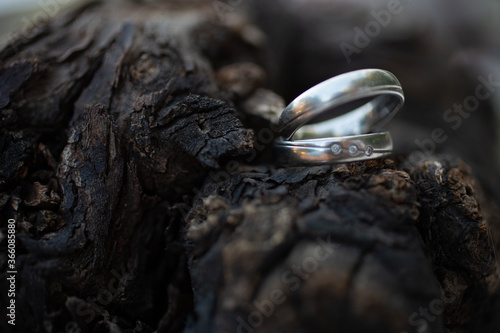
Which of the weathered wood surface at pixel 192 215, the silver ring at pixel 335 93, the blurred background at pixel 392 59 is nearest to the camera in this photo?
the weathered wood surface at pixel 192 215

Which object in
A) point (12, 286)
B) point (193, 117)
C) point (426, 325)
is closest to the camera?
point (426, 325)

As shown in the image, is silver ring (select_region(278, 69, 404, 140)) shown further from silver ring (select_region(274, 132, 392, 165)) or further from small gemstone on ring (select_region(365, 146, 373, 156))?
small gemstone on ring (select_region(365, 146, 373, 156))

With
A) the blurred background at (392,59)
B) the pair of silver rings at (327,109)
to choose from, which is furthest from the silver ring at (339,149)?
the blurred background at (392,59)

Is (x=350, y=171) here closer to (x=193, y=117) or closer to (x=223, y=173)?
(x=223, y=173)

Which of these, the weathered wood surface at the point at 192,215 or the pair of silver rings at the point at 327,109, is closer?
the weathered wood surface at the point at 192,215

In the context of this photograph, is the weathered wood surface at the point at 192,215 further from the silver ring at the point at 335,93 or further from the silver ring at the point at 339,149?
the silver ring at the point at 335,93

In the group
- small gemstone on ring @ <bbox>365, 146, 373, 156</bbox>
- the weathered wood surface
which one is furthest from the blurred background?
small gemstone on ring @ <bbox>365, 146, 373, 156</bbox>

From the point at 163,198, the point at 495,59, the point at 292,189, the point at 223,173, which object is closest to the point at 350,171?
the point at 292,189
